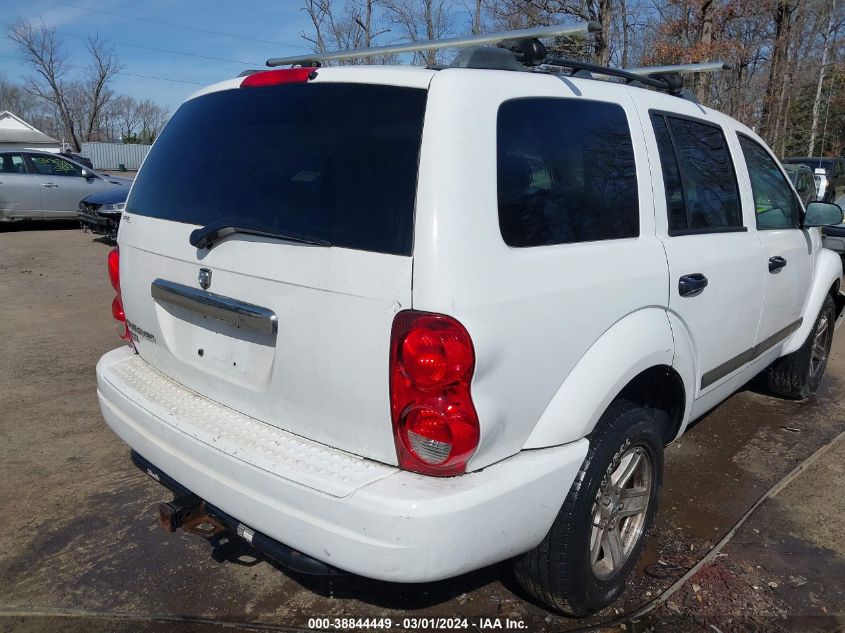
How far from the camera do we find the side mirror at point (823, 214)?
3930 millimetres

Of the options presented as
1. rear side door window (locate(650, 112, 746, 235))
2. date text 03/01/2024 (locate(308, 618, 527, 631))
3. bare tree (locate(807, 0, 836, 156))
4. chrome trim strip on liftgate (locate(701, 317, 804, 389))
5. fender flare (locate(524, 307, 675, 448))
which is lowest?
date text 03/01/2024 (locate(308, 618, 527, 631))

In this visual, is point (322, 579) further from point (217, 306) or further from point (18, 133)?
point (18, 133)

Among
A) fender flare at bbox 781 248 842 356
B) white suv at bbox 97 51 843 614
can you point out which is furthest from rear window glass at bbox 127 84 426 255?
fender flare at bbox 781 248 842 356

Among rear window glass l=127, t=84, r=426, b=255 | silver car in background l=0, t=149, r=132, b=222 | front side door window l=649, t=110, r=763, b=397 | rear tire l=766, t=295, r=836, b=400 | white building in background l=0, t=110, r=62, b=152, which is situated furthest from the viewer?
white building in background l=0, t=110, r=62, b=152

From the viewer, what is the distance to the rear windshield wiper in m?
2.12

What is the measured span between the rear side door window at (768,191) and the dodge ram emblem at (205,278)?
8.98 feet

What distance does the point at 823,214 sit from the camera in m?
3.94

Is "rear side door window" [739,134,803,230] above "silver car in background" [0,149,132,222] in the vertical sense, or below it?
above

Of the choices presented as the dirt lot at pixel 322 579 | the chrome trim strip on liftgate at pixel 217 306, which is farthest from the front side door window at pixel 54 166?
the chrome trim strip on liftgate at pixel 217 306

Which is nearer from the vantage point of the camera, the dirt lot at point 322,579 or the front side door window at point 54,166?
the dirt lot at point 322,579

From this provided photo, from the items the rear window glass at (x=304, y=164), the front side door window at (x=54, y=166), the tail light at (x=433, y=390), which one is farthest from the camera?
the front side door window at (x=54, y=166)

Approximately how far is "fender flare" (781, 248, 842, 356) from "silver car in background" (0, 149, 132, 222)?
13.7 metres

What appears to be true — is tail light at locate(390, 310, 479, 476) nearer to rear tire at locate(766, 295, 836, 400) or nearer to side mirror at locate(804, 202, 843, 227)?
side mirror at locate(804, 202, 843, 227)

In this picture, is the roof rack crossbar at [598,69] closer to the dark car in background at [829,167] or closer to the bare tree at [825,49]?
the dark car in background at [829,167]
